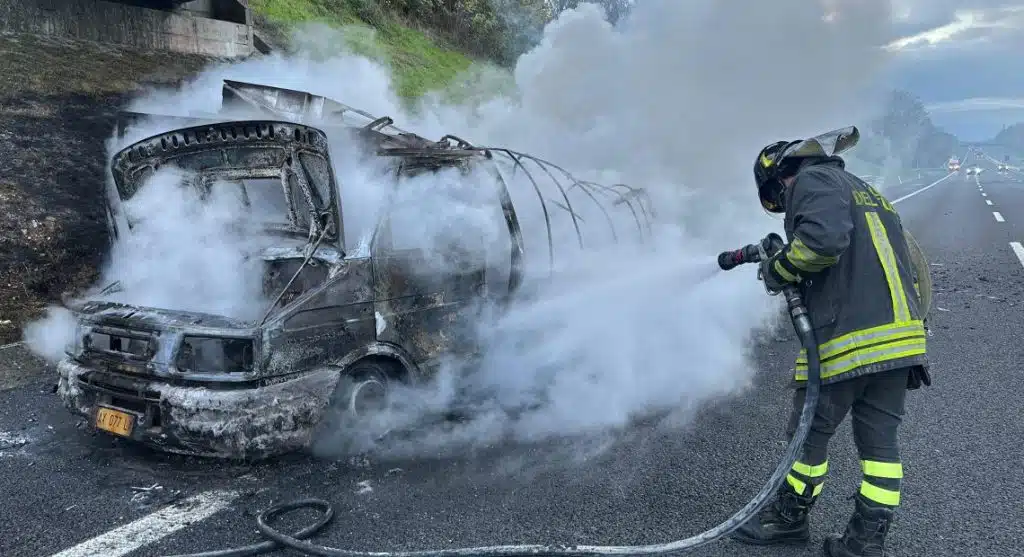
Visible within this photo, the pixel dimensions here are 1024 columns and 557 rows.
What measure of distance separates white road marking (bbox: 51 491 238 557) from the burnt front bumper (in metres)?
0.23

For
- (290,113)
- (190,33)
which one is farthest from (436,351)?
(190,33)

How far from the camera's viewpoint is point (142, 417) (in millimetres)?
3629

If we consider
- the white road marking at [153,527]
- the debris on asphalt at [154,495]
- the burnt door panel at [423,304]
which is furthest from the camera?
the burnt door panel at [423,304]

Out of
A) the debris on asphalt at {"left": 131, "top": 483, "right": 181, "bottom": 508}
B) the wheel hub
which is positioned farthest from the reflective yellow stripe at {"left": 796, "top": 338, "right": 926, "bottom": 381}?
the debris on asphalt at {"left": 131, "top": 483, "right": 181, "bottom": 508}

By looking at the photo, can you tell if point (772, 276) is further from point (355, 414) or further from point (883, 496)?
point (355, 414)

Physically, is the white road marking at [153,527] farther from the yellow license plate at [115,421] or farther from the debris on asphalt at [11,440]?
the debris on asphalt at [11,440]

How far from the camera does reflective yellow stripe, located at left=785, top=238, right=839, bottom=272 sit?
9.81ft

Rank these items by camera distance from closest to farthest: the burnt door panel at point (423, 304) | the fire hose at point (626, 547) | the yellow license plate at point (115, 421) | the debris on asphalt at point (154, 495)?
1. the fire hose at point (626, 547)
2. the debris on asphalt at point (154, 495)
3. the yellow license plate at point (115, 421)
4. the burnt door panel at point (423, 304)

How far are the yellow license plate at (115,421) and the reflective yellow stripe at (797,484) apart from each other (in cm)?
332

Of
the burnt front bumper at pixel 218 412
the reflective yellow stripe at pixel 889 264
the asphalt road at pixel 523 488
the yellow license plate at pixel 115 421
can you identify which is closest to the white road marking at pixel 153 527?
the asphalt road at pixel 523 488

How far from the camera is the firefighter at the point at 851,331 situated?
117 inches

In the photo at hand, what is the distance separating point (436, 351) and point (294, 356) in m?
1.00

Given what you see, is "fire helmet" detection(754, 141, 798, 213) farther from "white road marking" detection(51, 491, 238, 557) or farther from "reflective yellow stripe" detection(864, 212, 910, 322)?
"white road marking" detection(51, 491, 238, 557)

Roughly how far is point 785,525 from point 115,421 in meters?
3.45
